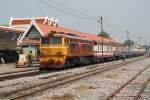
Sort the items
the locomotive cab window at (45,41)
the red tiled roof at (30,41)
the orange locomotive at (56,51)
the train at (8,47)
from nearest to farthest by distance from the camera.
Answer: the orange locomotive at (56,51)
the locomotive cab window at (45,41)
the train at (8,47)
the red tiled roof at (30,41)

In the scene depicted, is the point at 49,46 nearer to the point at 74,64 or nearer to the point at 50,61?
the point at 50,61

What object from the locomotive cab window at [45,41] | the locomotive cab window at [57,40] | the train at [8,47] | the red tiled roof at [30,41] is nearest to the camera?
the locomotive cab window at [57,40]

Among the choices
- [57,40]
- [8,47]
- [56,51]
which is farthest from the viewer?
[8,47]

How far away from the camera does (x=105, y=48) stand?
52406 mm

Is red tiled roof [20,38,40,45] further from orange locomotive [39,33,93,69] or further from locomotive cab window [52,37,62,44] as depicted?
locomotive cab window [52,37,62,44]

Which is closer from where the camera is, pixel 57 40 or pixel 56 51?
pixel 56 51

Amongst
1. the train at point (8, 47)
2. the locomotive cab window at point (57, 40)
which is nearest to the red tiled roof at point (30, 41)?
the train at point (8, 47)

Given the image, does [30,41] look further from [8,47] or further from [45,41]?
[45,41]

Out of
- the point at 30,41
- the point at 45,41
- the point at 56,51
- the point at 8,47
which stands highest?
the point at 30,41

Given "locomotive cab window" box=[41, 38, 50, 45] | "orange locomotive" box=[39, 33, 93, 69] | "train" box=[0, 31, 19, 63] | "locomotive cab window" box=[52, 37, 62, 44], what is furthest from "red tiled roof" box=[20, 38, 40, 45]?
"locomotive cab window" box=[52, 37, 62, 44]

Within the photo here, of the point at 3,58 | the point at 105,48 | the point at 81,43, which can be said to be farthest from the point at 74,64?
the point at 105,48

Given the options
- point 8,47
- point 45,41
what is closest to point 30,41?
point 8,47

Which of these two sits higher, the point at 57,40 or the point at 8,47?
the point at 57,40

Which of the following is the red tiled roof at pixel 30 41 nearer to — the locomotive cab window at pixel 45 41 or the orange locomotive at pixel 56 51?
the orange locomotive at pixel 56 51
